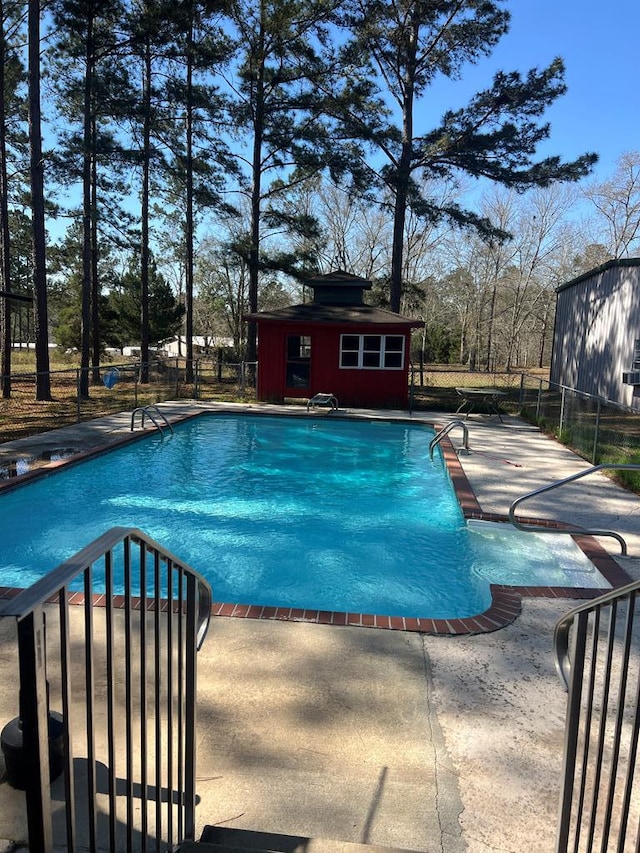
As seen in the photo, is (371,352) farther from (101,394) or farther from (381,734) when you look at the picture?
(381,734)

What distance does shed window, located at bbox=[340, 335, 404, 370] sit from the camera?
55.5ft

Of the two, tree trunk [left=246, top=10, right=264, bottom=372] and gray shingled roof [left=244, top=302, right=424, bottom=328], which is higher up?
tree trunk [left=246, top=10, right=264, bottom=372]

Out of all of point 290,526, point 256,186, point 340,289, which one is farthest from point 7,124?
point 290,526

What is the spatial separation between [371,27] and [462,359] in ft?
92.3

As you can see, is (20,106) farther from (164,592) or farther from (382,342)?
(164,592)

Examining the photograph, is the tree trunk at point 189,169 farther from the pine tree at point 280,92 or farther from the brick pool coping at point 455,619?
the brick pool coping at point 455,619

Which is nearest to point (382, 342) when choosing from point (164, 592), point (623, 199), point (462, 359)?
point (164, 592)

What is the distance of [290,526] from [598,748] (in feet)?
18.5

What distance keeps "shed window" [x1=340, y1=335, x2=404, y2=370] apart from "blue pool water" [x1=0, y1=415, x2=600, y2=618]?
5.85m

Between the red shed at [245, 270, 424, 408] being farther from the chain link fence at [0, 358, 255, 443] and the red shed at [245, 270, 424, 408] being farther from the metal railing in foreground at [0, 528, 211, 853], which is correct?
the metal railing in foreground at [0, 528, 211, 853]

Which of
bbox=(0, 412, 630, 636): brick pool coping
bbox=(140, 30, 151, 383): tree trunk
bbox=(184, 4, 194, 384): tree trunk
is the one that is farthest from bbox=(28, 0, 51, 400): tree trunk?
bbox=(0, 412, 630, 636): brick pool coping

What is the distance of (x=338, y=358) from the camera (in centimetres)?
1698

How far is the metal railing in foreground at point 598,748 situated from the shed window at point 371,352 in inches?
551

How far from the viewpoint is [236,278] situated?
39219mm
